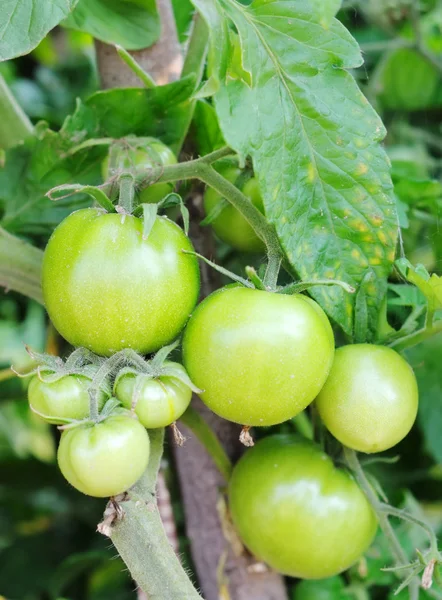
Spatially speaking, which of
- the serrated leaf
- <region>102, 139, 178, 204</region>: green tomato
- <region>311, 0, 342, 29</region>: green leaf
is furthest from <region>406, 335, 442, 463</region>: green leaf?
<region>311, 0, 342, 29</region>: green leaf

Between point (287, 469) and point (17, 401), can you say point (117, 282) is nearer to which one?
point (287, 469)

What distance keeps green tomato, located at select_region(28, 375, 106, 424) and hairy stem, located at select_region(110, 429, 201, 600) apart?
0.25ft

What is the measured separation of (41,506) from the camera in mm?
1263

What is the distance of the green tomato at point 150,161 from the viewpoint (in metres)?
0.62

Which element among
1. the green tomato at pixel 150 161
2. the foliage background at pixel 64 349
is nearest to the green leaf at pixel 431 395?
the foliage background at pixel 64 349

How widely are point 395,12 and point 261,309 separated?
939mm

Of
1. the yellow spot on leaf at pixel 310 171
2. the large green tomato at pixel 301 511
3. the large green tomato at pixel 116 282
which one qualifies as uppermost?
the yellow spot on leaf at pixel 310 171

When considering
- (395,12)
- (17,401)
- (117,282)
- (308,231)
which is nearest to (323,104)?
(308,231)

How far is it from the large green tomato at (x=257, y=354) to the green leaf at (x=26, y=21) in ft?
0.80

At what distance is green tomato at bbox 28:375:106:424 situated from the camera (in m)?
0.49

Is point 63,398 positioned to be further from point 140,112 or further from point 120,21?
point 120,21

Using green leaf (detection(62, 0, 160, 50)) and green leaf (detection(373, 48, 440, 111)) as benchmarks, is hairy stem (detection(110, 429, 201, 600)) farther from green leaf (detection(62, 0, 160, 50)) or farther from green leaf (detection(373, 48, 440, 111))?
green leaf (detection(373, 48, 440, 111))

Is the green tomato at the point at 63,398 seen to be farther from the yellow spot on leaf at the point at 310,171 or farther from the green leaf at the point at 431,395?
the green leaf at the point at 431,395

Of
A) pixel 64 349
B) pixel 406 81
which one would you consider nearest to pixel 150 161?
pixel 64 349
